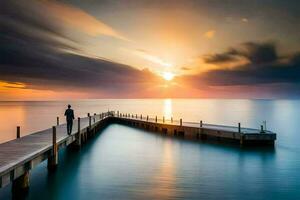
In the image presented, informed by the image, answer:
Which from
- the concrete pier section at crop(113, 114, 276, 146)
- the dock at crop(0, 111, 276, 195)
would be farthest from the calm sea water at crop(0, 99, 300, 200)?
the concrete pier section at crop(113, 114, 276, 146)

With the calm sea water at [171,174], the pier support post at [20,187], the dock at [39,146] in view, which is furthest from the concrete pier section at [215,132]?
the pier support post at [20,187]

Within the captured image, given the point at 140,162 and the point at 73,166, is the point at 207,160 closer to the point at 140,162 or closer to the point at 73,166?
the point at 140,162

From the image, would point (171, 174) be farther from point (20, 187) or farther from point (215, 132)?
point (215, 132)

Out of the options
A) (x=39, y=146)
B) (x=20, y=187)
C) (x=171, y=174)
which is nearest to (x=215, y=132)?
(x=171, y=174)

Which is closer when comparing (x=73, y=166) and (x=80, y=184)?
(x=80, y=184)

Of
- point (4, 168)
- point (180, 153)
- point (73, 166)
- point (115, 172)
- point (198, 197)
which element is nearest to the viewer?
point (4, 168)

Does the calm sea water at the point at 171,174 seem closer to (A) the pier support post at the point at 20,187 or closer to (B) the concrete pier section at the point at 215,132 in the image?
(A) the pier support post at the point at 20,187

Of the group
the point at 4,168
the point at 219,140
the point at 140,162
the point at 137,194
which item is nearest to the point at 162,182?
the point at 137,194

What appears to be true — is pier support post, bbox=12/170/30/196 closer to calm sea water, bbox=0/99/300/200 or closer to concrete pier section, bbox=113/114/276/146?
calm sea water, bbox=0/99/300/200

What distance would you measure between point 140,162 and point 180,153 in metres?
5.62

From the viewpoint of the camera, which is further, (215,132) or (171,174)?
(215,132)

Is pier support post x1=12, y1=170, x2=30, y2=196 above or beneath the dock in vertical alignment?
beneath

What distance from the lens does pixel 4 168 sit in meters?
11.6

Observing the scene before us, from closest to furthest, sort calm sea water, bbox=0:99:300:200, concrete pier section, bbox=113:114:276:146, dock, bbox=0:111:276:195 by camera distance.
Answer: dock, bbox=0:111:276:195
calm sea water, bbox=0:99:300:200
concrete pier section, bbox=113:114:276:146
